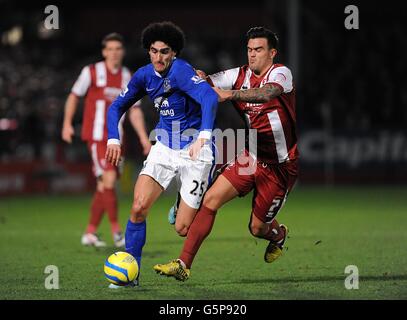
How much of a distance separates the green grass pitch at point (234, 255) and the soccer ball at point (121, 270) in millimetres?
96

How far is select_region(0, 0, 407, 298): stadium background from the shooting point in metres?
16.2

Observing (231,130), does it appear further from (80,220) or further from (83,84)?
(83,84)

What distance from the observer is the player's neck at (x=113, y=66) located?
1083cm

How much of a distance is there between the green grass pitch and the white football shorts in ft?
2.47

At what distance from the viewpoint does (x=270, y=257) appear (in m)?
8.41


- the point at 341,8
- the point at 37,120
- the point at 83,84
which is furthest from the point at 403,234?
the point at 341,8

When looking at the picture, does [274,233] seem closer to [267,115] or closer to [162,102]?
[267,115]

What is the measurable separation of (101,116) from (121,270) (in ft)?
13.2

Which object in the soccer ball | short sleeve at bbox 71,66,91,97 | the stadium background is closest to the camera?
the soccer ball

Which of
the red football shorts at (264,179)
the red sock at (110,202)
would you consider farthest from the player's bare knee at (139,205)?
the red sock at (110,202)

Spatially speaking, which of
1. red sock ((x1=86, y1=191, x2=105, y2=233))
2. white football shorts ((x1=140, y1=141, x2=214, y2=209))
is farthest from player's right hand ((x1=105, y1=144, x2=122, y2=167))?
red sock ((x1=86, y1=191, x2=105, y2=233))

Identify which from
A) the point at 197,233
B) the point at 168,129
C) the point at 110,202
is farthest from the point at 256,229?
the point at 110,202
